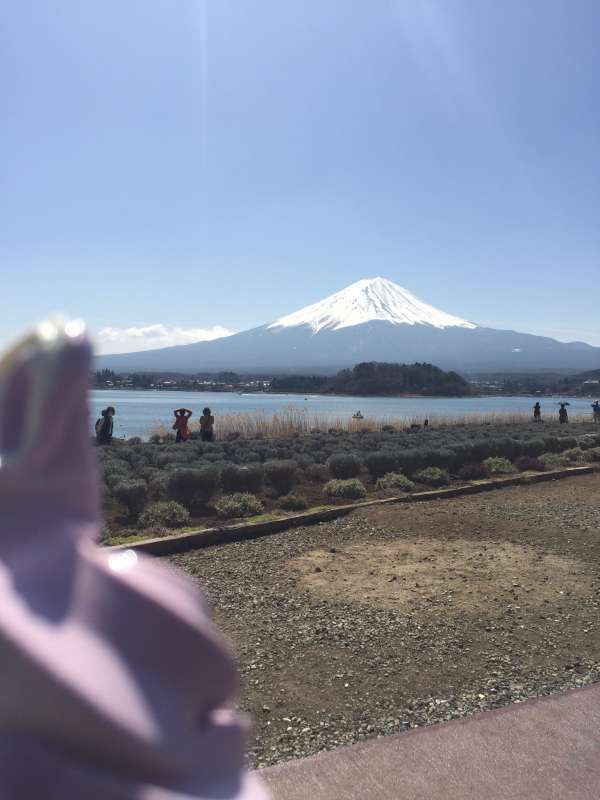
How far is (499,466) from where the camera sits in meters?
12.1

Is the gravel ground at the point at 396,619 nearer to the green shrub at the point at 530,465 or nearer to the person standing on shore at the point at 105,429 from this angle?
the green shrub at the point at 530,465

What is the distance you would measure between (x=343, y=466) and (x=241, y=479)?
2.29 meters

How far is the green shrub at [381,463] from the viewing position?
11383 mm

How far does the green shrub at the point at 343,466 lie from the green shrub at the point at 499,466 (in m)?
2.59

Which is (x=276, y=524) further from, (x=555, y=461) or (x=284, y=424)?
(x=284, y=424)

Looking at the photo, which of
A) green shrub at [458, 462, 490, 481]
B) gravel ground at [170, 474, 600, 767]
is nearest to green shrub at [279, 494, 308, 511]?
gravel ground at [170, 474, 600, 767]

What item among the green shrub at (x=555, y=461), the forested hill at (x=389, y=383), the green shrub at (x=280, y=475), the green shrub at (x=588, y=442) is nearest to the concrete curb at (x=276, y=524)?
the green shrub at (x=280, y=475)

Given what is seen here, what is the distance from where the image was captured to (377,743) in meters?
3.20

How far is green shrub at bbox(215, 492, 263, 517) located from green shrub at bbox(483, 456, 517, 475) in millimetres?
5365

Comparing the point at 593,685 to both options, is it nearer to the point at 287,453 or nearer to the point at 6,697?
the point at 6,697

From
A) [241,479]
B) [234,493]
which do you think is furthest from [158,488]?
[241,479]

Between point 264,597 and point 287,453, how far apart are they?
25.4 feet

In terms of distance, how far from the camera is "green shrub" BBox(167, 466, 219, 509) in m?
8.87

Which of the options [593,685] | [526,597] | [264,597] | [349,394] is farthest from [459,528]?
[349,394]
